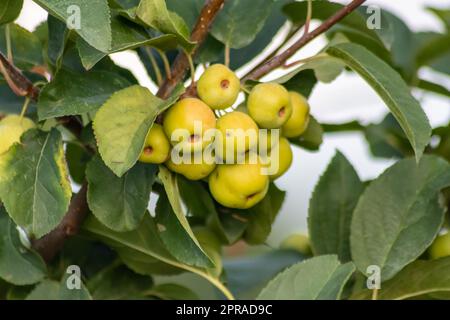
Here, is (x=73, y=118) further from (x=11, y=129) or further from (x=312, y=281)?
(x=312, y=281)

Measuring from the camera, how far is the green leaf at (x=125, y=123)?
62 centimetres

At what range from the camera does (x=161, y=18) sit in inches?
25.5

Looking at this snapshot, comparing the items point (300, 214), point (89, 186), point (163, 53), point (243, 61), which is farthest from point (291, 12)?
point (300, 214)

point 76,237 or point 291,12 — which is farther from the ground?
point 291,12

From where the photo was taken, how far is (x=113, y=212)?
27.3 inches

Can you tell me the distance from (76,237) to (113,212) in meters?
0.20

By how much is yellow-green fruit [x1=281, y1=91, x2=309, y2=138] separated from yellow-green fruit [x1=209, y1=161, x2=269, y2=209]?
0.18ft

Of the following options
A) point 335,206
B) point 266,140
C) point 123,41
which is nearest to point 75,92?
point 123,41

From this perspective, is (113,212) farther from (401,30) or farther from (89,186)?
(401,30)

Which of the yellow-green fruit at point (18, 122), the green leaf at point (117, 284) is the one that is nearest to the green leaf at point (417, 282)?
the green leaf at point (117, 284)

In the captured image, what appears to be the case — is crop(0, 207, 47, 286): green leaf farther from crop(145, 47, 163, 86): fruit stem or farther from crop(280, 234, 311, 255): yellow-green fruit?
crop(280, 234, 311, 255): yellow-green fruit

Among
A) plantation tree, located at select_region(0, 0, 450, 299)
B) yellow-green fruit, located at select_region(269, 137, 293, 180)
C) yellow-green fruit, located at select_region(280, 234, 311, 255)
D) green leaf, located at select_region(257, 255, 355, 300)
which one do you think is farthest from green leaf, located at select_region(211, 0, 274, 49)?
yellow-green fruit, located at select_region(280, 234, 311, 255)

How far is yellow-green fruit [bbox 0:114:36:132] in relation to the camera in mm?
705

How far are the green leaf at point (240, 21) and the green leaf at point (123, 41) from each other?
8 centimetres
